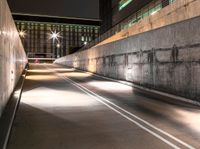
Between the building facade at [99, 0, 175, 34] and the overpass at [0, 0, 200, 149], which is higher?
the building facade at [99, 0, 175, 34]

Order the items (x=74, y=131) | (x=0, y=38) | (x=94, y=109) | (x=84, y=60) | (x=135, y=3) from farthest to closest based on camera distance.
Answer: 1. (x=135, y=3)
2. (x=84, y=60)
3. (x=94, y=109)
4. (x=0, y=38)
5. (x=74, y=131)

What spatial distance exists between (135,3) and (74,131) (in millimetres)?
46896

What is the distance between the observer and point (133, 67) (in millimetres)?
22750

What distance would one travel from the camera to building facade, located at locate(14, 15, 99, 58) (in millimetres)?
138875

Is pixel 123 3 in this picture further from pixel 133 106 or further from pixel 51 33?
pixel 51 33

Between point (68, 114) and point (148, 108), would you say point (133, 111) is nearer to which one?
point (148, 108)

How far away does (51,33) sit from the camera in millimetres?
144000

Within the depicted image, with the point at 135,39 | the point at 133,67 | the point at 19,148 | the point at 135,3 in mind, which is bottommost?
the point at 19,148

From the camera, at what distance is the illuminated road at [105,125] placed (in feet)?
25.2

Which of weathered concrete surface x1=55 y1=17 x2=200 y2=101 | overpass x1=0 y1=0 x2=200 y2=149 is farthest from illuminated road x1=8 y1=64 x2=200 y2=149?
weathered concrete surface x1=55 y1=17 x2=200 y2=101

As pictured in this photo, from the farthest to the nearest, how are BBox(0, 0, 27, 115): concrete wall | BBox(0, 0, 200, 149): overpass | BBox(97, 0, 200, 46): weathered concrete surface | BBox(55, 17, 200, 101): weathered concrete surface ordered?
BBox(97, 0, 200, 46): weathered concrete surface
BBox(55, 17, 200, 101): weathered concrete surface
BBox(0, 0, 27, 115): concrete wall
BBox(0, 0, 200, 149): overpass

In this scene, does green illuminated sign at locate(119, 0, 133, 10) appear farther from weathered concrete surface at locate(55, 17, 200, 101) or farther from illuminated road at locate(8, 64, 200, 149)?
illuminated road at locate(8, 64, 200, 149)

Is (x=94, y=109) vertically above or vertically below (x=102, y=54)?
below

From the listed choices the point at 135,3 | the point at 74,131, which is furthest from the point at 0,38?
the point at 135,3
